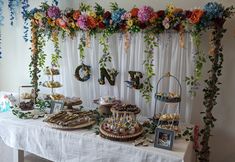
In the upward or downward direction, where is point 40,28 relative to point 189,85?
upward

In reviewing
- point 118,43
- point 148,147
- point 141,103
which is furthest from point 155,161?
point 118,43

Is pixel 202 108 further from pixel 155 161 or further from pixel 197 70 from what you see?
pixel 155 161

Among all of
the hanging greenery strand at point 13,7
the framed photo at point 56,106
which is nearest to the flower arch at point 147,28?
the framed photo at point 56,106

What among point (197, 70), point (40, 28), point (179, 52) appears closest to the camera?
point (197, 70)

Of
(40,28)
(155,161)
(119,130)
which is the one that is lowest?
(155,161)

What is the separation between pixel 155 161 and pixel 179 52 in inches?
40.6

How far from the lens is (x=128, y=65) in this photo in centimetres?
251

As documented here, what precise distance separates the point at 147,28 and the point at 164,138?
1013 millimetres

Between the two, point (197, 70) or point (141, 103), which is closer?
point (197, 70)

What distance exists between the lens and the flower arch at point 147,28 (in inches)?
79.7

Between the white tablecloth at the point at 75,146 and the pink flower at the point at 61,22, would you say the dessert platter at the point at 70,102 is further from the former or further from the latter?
the pink flower at the point at 61,22

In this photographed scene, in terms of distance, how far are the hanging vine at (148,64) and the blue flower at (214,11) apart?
514 millimetres

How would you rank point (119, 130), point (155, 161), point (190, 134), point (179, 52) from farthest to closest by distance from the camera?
point (179, 52), point (190, 134), point (119, 130), point (155, 161)

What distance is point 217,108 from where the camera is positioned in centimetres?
234
